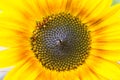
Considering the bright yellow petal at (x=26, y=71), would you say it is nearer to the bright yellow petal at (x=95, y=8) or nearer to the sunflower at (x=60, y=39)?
the sunflower at (x=60, y=39)

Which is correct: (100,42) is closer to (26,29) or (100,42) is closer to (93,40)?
(93,40)

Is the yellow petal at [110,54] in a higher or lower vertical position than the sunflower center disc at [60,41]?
lower

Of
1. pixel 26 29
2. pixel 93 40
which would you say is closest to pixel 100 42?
pixel 93 40

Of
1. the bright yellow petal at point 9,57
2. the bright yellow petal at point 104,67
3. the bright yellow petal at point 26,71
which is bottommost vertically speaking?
the bright yellow petal at point 104,67

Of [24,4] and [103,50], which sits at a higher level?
[24,4]

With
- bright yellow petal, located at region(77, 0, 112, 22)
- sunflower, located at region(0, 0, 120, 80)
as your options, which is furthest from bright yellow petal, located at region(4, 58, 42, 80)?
bright yellow petal, located at region(77, 0, 112, 22)

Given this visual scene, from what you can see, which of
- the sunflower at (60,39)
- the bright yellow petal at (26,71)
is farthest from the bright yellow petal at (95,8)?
the bright yellow petal at (26,71)

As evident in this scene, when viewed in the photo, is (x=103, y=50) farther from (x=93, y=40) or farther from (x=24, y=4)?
(x=24, y=4)

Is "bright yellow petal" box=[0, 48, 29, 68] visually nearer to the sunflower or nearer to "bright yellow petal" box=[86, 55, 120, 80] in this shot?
the sunflower
